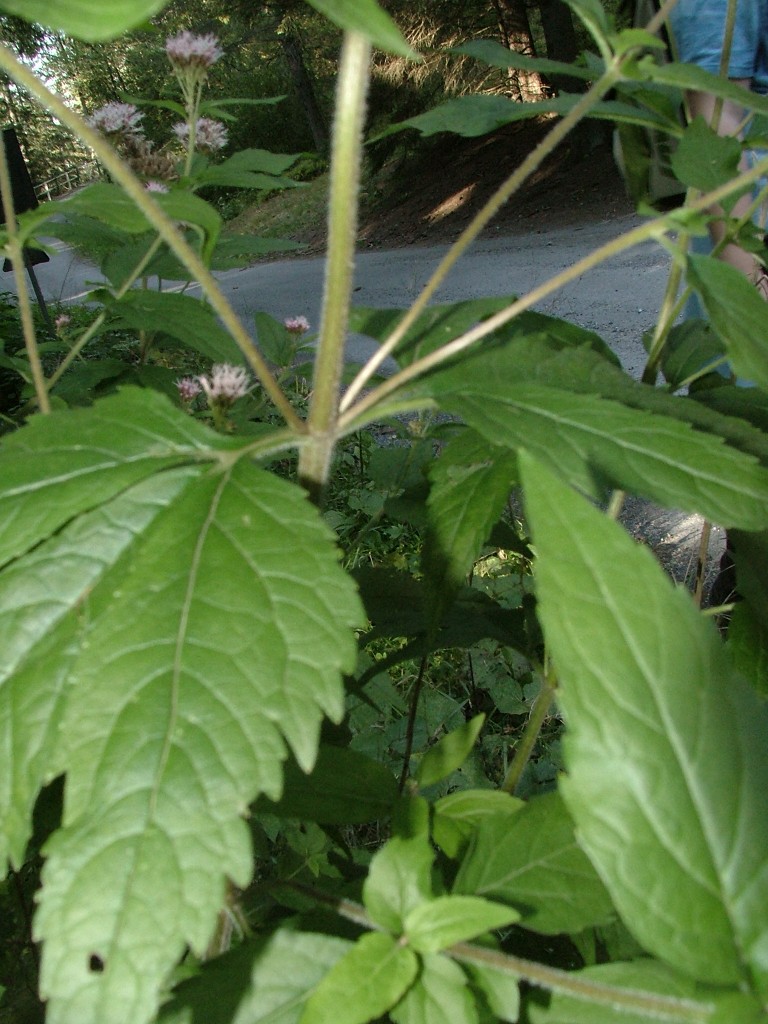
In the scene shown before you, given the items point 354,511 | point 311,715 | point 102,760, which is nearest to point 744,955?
point 311,715

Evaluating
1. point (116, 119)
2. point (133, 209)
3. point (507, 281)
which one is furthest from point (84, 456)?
point (507, 281)

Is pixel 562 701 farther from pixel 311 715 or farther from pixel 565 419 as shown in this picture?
pixel 565 419

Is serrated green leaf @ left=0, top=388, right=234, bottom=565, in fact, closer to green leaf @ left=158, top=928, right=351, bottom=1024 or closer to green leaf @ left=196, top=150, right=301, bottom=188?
green leaf @ left=158, top=928, right=351, bottom=1024

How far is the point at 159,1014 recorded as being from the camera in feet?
2.32

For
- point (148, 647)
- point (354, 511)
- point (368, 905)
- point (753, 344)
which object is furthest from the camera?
point (354, 511)

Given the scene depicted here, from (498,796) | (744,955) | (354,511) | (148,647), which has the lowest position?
(744,955)

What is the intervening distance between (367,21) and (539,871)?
69 centimetres

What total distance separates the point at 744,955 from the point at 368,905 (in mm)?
316

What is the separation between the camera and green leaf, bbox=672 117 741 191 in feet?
3.38

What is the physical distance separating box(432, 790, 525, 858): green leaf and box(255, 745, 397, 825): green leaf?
6cm

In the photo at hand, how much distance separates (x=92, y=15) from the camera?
0.45 metres

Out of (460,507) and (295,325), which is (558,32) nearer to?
(295,325)

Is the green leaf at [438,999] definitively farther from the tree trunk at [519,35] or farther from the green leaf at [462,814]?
→ the tree trunk at [519,35]

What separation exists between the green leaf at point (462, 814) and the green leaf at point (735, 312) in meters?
0.53
